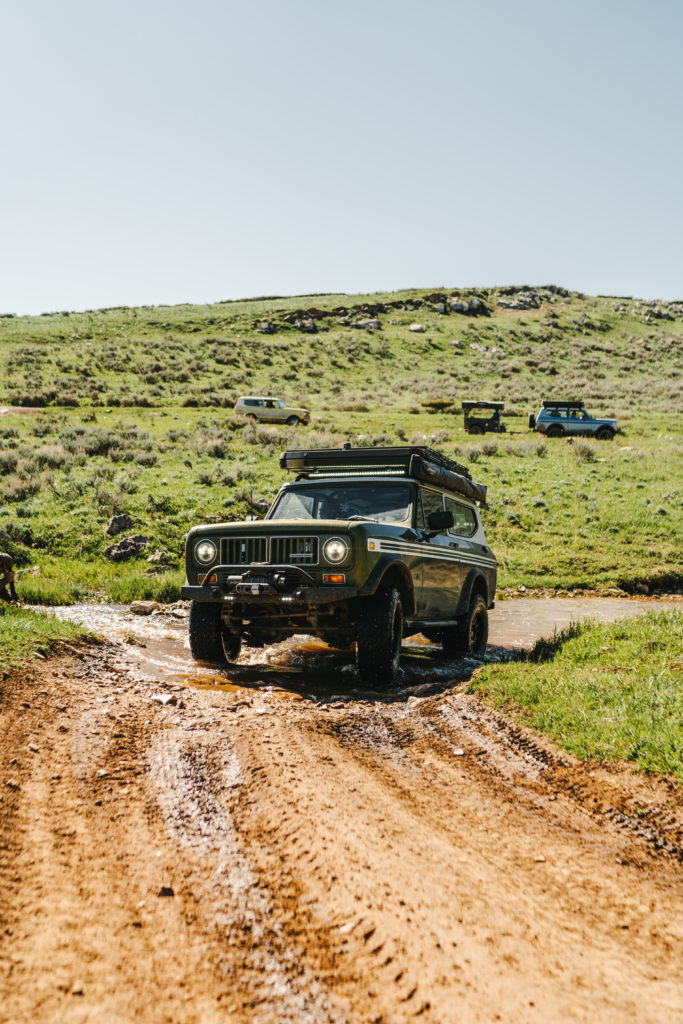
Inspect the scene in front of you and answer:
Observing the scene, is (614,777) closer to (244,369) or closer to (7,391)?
(7,391)

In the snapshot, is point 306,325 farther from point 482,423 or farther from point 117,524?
point 117,524

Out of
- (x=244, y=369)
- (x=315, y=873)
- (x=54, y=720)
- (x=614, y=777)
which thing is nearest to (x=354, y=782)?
(x=315, y=873)

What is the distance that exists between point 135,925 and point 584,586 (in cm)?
1437

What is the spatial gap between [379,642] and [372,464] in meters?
2.70

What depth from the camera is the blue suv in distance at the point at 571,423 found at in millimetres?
37219

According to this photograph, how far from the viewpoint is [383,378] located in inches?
2425

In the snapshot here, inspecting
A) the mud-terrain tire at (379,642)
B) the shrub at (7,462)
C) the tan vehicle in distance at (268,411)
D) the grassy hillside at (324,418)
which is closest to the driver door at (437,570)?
the mud-terrain tire at (379,642)

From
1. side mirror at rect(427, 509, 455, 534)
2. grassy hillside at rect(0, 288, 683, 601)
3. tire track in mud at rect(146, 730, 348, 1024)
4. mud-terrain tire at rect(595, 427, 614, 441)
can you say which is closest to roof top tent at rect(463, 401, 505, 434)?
grassy hillside at rect(0, 288, 683, 601)

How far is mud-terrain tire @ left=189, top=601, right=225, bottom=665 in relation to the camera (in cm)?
751

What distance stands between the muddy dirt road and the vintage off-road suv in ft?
4.53

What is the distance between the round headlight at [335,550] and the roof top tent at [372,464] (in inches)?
65.1

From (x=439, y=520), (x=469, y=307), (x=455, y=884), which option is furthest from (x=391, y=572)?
(x=469, y=307)

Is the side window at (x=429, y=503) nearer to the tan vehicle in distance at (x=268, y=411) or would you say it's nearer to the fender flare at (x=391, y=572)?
the fender flare at (x=391, y=572)

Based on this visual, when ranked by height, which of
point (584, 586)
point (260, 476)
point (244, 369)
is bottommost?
point (584, 586)
